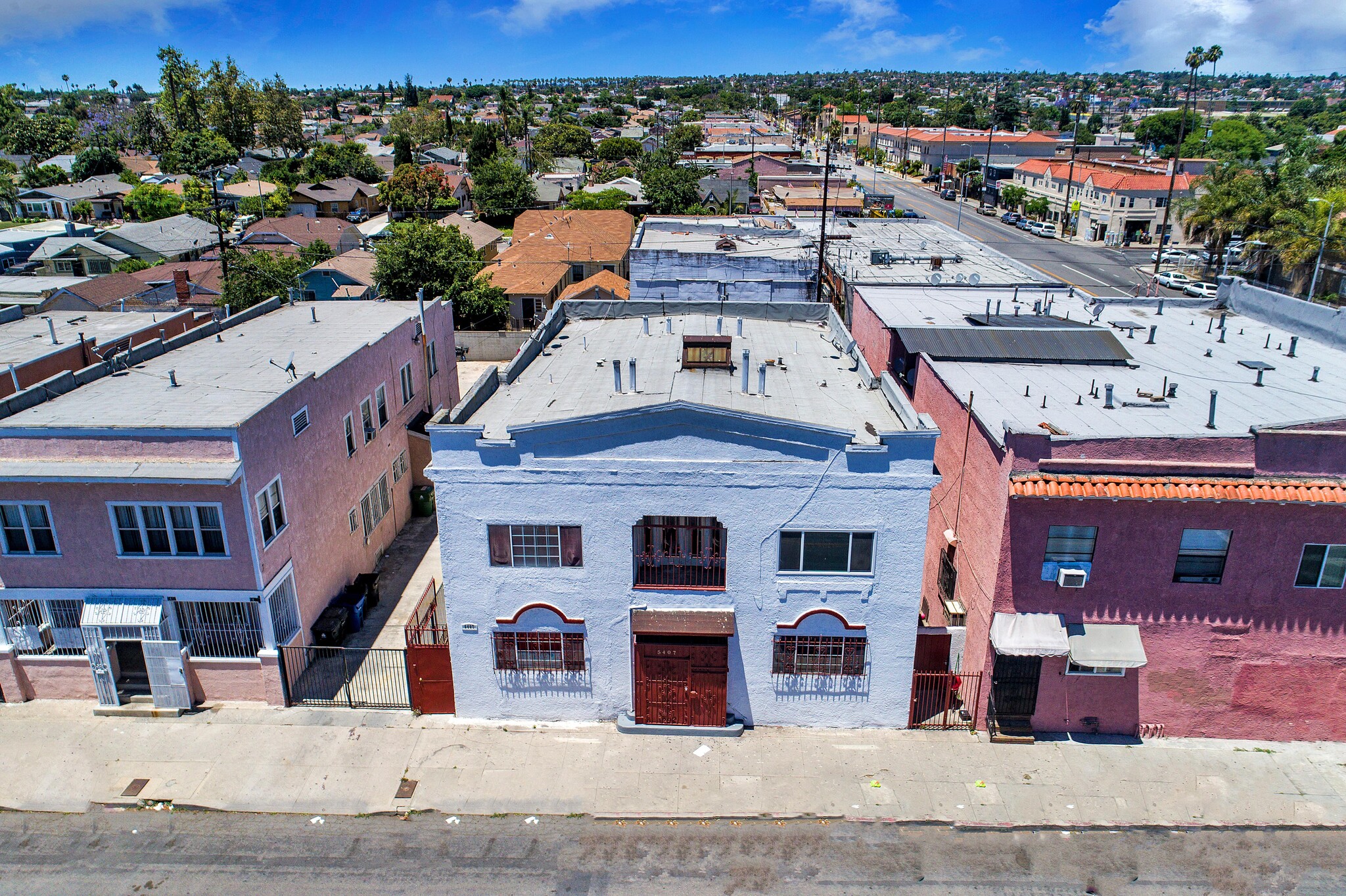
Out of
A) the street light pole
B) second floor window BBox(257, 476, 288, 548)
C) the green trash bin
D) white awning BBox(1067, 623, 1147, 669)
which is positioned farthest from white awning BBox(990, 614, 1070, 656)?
the street light pole

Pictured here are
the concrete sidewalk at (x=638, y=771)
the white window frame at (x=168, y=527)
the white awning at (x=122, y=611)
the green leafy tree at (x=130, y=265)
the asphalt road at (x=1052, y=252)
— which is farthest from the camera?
the asphalt road at (x=1052, y=252)

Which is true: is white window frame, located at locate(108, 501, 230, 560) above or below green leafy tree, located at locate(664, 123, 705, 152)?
below

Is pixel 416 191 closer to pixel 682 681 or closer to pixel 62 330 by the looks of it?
pixel 62 330

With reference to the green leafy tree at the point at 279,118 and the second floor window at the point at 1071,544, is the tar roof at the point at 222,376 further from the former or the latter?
the green leafy tree at the point at 279,118

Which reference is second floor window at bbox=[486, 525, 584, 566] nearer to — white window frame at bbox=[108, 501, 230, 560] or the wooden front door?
the wooden front door

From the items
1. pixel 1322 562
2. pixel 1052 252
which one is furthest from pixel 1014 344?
pixel 1052 252

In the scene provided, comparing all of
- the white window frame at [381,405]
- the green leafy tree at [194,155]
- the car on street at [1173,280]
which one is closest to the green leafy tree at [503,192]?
the green leafy tree at [194,155]
